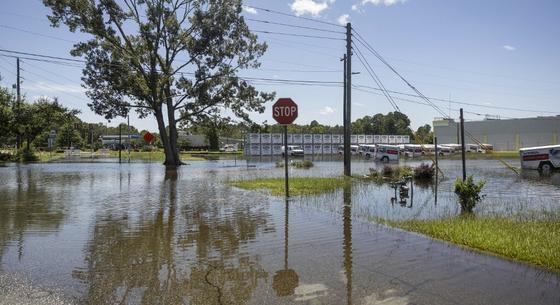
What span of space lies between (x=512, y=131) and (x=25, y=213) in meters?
94.7

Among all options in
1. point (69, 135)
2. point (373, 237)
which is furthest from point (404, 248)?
point (69, 135)

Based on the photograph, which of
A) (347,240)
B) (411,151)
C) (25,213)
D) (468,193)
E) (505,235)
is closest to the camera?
(505,235)

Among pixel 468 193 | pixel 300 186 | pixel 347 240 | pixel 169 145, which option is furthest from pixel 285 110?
pixel 169 145

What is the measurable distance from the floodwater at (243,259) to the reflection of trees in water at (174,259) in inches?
0.8

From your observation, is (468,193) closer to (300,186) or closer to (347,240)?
(347,240)

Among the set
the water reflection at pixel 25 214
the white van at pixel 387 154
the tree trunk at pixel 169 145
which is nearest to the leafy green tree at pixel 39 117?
the tree trunk at pixel 169 145

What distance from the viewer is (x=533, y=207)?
1198 centimetres

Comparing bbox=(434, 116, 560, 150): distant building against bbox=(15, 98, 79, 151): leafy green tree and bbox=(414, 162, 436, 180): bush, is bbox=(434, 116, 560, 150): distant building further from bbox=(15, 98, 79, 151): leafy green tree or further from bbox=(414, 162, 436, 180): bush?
bbox=(15, 98, 79, 151): leafy green tree

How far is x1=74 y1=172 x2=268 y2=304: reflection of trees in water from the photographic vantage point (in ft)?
15.9

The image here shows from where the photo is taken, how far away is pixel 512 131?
87.9 m

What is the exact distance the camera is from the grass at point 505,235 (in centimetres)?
620

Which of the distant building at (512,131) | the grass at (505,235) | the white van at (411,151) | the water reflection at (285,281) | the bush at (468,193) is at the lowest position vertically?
the water reflection at (285,281)

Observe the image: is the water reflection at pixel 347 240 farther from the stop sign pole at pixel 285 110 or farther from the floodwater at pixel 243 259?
the stop sign pole at pixel 285 110

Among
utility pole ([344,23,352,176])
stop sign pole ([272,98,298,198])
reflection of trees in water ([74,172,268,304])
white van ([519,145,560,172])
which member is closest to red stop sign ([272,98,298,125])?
stop sign pole ([272,98,298,198])
